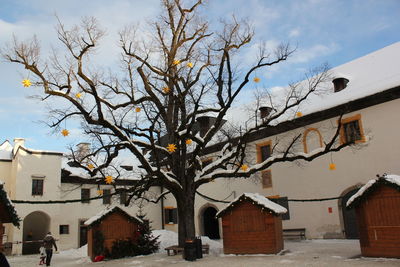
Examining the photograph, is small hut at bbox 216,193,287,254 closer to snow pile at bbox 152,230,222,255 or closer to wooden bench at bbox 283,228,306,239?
snow pile at bbox 152,230,222,255

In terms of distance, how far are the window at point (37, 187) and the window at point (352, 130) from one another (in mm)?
20779

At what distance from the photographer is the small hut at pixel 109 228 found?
1766cm

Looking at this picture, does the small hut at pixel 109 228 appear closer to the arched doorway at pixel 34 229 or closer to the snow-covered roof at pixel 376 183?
the snow-covered roof at pixel 376 183

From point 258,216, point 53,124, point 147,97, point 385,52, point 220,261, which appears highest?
point 385,52

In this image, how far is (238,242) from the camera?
16.4m

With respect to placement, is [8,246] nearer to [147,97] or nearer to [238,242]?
[147,97]

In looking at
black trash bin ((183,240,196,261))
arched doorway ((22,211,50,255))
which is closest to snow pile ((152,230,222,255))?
black trash bin ((183,240,196,261))

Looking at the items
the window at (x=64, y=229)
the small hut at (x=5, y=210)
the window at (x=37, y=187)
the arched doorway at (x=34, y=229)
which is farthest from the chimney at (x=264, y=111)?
the small hut at (x=5, y=210)

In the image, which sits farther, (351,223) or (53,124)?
(351,223)

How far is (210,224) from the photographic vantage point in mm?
30672

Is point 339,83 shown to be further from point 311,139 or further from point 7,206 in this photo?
point 7,206

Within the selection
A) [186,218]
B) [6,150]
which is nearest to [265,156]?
[186,218]

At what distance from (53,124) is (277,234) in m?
10.4

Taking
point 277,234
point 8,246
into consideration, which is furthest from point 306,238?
point 8,246
